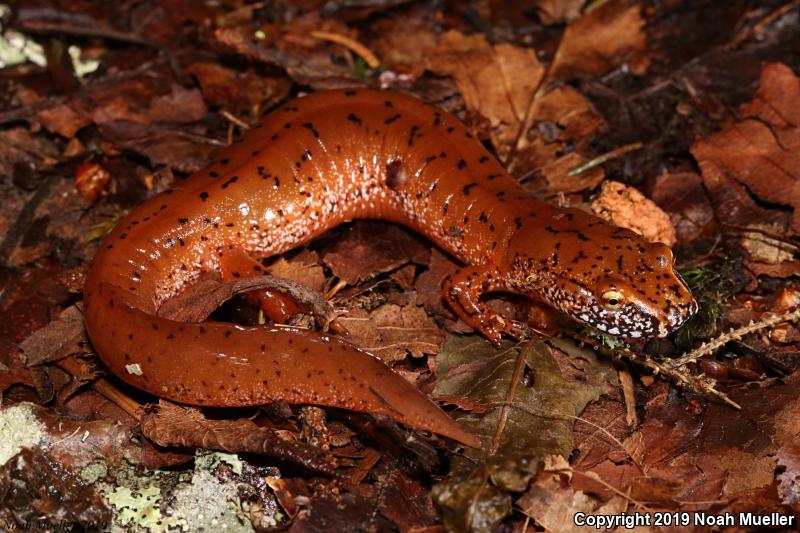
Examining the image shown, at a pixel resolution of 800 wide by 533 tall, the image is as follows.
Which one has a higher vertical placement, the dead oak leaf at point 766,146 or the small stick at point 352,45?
the small stick at point 352,45

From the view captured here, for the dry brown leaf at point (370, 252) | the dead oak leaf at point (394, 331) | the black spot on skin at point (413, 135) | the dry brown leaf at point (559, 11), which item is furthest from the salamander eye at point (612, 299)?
the dry brown leaf at point (559, 11)

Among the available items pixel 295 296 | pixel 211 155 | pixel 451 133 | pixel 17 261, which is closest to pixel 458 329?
pixel 295 296

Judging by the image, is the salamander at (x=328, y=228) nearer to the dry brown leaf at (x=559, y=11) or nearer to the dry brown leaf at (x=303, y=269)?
the dry brown leaf at (x=303, y=269)

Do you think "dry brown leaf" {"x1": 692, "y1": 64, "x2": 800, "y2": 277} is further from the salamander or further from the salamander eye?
the salamander eye

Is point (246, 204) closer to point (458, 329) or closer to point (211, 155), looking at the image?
point (211, 155)

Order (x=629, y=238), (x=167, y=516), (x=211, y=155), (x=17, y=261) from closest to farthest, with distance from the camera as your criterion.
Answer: (x=167, y=516) < (x=629, y=238) < (x=17, y=261) < (x=211, y=155)
